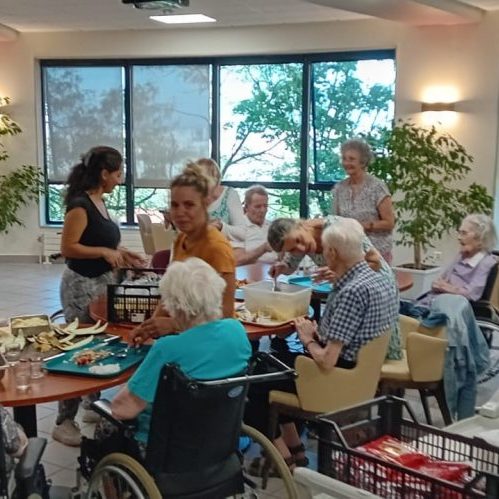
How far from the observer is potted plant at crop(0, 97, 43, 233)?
8.64 m

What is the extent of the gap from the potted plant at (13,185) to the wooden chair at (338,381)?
6684mm

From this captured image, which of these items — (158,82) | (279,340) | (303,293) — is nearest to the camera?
(303,293)

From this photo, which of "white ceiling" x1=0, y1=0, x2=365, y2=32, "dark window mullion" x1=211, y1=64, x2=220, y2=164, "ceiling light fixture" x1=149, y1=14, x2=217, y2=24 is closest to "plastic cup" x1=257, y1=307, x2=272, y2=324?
"white ceiling" x1=0, y1=0, x2=365, y2=32

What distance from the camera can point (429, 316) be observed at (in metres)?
3.45

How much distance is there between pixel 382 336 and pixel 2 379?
1.50 meters

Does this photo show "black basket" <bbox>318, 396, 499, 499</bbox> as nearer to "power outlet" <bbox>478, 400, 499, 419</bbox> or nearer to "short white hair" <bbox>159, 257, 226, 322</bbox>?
"power outlet" <bbox>478, 400, 499, 419</bbox>

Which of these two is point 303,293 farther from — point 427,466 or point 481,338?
point 427,466

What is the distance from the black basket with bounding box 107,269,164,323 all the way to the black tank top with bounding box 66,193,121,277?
557 millimetres

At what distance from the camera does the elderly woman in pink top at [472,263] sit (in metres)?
4.35

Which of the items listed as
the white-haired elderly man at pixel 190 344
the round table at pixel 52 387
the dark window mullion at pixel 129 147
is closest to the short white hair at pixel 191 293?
the white-haired elderly man at pixel 190 344

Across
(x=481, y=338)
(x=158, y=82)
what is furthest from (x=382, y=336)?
(x=158, y=82)

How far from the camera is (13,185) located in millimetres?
8656

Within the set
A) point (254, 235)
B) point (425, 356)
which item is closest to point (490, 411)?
point (425, 356)

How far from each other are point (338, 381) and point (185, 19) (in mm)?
5815
